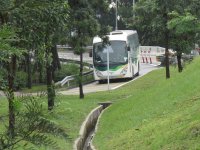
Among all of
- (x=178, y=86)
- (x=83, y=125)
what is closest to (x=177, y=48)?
(x=178, y=86)

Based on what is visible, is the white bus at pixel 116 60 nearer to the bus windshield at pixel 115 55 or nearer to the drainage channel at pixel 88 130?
the bus windshield at pixel 115 55

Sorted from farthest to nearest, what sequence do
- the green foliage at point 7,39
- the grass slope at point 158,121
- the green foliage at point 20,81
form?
the green foliage at point 20,81
the grass slope at point 158,121
the green foliage at point 7,39

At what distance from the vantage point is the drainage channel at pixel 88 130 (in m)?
12.0

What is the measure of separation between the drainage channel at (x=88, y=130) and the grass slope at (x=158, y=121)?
Result: 0.32 m

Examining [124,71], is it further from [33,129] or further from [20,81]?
[33,129]

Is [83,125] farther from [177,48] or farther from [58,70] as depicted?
[58,70]

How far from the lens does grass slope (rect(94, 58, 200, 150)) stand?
861 cm

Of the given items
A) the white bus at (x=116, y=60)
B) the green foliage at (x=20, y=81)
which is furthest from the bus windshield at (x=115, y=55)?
the green foliage at (x=20, y=81)

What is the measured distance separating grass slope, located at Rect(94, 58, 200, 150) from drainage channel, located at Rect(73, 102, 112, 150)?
1.05ft

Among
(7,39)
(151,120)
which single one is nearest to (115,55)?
(151,120)

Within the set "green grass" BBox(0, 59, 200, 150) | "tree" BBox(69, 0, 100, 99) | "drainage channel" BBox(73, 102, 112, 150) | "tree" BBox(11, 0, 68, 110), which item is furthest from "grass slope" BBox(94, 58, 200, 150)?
"tree" BBox(69, 0, 100, 99)

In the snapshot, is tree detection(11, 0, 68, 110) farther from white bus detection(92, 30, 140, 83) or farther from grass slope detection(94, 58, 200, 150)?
white bus detection(92, 30, 140, 83)

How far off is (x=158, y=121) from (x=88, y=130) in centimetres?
403

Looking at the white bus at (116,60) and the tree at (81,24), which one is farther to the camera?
the white bus at (116,60)
